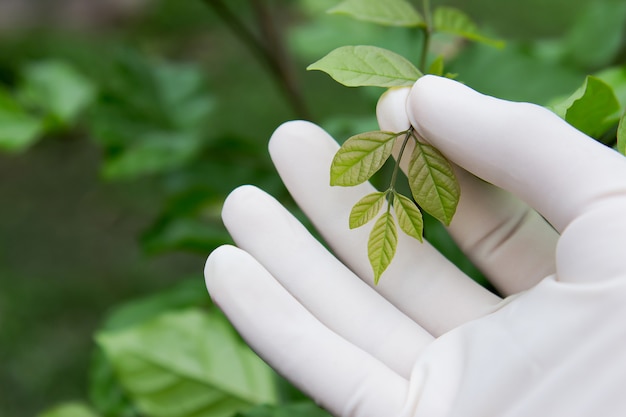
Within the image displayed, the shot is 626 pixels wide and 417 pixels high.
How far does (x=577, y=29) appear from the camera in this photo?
964 millimetres

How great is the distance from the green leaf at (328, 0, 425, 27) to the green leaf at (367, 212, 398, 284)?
0.18m

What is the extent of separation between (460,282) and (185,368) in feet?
1.19

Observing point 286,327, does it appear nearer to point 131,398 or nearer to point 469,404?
point 469,404

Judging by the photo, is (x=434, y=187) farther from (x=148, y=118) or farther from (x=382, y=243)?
(x=148, y=118)

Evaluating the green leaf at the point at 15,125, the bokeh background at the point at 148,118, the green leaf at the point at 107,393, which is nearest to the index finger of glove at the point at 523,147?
the bokeh background at the point at 148,118

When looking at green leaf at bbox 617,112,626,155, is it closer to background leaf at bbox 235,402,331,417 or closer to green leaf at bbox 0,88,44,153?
background leaf at bbox 235,402,331,417

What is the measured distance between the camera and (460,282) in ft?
1.87

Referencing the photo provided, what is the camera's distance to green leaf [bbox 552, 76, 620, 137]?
19.1 inches

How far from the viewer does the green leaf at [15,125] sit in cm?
96

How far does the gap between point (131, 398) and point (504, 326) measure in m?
0.48

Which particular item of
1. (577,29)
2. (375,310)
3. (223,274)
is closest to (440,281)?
(375,310)

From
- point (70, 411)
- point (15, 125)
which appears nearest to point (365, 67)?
point (70, 411)

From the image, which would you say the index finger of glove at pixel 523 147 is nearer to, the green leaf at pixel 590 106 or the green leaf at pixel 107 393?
the green leaf at pixel 590 106

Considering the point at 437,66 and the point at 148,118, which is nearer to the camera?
the point at 437,66
